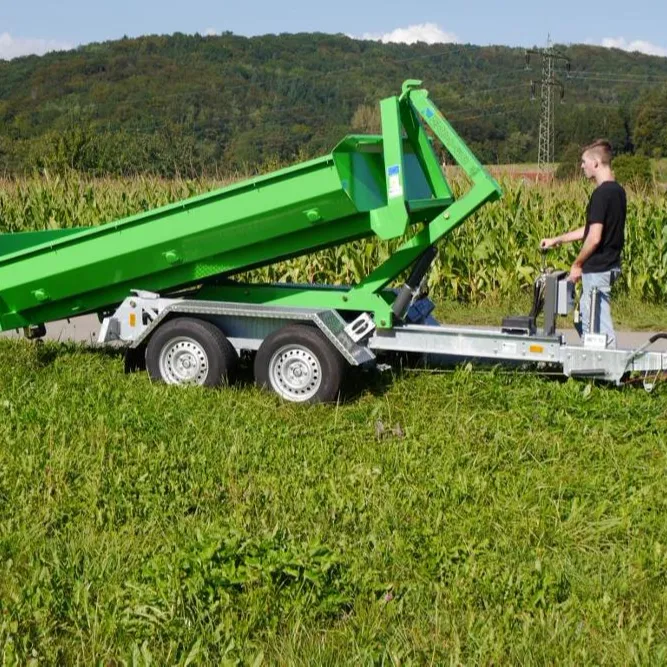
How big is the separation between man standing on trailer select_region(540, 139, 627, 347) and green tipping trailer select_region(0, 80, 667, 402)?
47 cm

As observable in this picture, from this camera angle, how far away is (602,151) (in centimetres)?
769

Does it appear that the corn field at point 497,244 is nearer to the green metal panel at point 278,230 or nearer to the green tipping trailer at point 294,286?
the green tipping trailer at point 294,286

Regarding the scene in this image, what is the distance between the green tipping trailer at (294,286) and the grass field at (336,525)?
343 millimetres

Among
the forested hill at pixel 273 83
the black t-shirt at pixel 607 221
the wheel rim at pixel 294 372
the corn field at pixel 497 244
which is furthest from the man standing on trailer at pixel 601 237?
the forested hill at pixel 273 83

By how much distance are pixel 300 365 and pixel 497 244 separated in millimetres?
6545

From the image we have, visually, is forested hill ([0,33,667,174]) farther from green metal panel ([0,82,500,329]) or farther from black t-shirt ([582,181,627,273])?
black t-shirt ([582,181,627,273])

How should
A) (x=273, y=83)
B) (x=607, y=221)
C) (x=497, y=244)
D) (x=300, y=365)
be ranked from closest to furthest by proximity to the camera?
(x=300, y=365) → (x=607, y=221) → (x=497, y=244) → (x=273, y=83)

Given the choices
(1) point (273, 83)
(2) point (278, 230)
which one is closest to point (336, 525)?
(2) point (278, 230)

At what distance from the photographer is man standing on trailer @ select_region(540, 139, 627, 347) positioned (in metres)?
7.53

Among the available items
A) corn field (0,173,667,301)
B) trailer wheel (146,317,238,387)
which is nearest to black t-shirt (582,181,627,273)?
trailer wheel (146,317,238,387)

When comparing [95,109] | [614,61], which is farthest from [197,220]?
[614,61]

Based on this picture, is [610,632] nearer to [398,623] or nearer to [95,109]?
[398,623]

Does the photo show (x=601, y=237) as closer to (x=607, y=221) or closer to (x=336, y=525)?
(x=607, y=221)

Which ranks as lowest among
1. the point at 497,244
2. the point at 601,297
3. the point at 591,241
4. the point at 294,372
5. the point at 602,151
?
the point at 294,372
